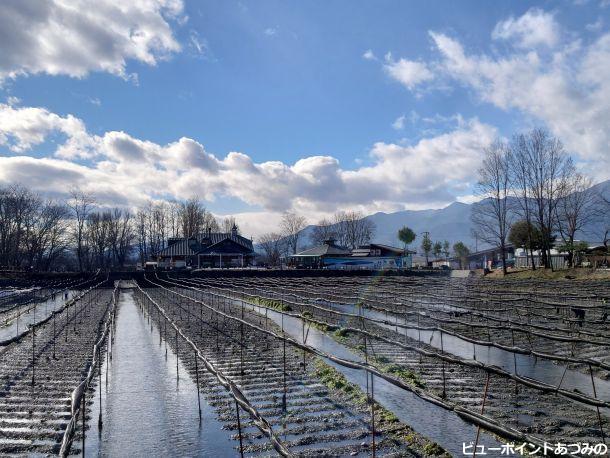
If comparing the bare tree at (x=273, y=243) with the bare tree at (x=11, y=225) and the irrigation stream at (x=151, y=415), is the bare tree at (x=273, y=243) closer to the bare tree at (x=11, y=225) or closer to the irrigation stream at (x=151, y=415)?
the bare tree at (x=11, y=225)

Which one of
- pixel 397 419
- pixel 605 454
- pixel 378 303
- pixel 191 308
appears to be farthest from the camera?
pixel 191 308

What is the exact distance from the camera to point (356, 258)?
69875mm

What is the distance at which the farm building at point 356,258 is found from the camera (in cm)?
6875

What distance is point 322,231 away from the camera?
113 m

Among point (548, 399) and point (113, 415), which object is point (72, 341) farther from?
point (548, 399)

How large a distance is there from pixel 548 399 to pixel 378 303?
13840 millimetres

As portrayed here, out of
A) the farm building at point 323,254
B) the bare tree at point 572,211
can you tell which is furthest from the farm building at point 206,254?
the bare tree at point 572,211

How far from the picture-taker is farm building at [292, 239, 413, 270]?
68.8 meters

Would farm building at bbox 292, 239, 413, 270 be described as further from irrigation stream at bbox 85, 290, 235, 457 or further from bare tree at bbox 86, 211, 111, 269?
irrigation stream at bbox 85, 290, 235, 457

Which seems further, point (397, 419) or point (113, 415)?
point (113, 415)

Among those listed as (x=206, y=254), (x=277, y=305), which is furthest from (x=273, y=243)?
(x=277, y=305)

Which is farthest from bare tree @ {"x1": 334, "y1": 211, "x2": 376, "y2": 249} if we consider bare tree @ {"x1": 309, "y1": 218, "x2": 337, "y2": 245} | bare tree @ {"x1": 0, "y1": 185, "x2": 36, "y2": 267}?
bare tree @ {"x1": 0, "y1": 185, "x2": 36, "y2": 267}

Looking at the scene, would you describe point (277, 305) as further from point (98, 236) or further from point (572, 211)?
point (98, 236)

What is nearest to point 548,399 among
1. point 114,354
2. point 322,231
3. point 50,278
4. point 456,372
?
point 456,372
